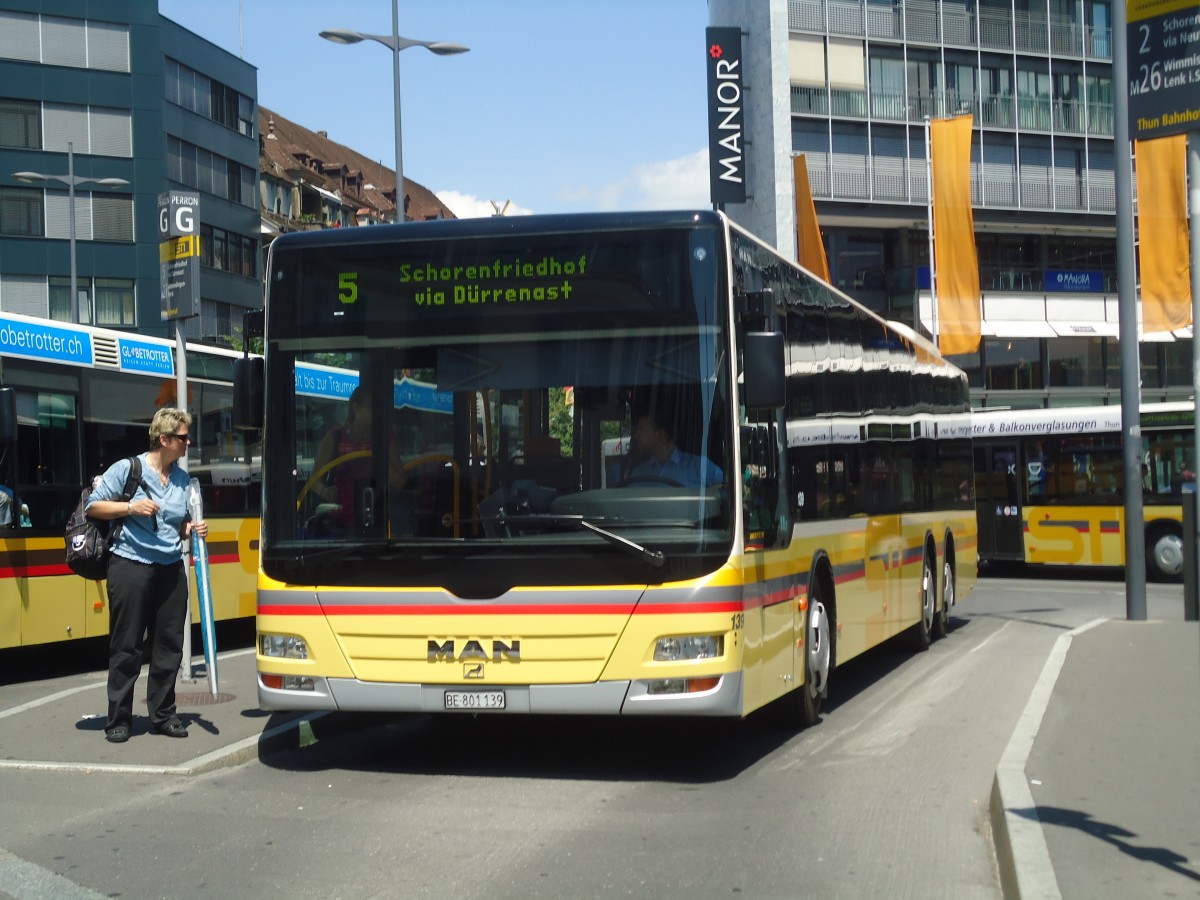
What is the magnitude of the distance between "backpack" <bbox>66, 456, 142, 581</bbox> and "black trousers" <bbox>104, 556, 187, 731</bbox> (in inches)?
3.1

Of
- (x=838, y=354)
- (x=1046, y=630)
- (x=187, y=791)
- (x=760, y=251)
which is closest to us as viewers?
(x=187, y=791)

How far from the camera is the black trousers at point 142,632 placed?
9.55 metres

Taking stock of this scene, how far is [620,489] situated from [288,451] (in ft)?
6.18

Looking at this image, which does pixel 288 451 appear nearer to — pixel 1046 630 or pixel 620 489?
pixel 620 489

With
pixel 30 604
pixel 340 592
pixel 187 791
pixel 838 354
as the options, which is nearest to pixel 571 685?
pixel 340 592

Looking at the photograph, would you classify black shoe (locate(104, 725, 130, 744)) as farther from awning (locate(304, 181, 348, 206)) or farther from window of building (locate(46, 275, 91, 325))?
awning (locate(304, 181, 348, 206))

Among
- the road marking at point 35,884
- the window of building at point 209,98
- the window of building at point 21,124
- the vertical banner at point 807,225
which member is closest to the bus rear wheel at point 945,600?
the road marking at point 35,884

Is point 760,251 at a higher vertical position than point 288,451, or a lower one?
higher

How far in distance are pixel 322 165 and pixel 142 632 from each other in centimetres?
10056

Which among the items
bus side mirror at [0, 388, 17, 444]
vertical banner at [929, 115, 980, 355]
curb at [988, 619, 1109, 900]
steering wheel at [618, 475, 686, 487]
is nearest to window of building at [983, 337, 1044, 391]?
vertical banner at [929, 115, 980, 355]

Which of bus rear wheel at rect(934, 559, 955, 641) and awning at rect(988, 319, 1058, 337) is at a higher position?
awning at rect(988, 319, 1058, 337)

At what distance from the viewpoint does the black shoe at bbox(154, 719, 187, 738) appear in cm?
961

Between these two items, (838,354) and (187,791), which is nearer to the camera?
(187,791)

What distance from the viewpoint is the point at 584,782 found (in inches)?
336
